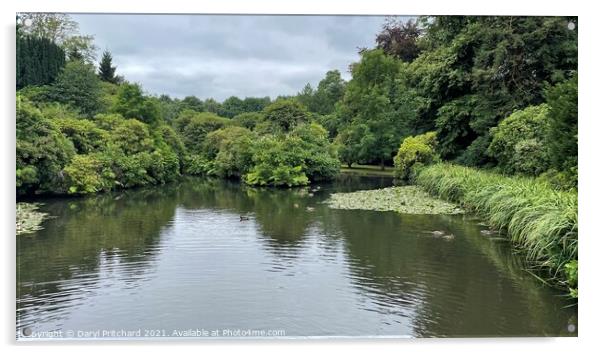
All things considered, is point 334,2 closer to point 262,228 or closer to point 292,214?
point 262,228

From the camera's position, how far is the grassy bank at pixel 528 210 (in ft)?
18.1

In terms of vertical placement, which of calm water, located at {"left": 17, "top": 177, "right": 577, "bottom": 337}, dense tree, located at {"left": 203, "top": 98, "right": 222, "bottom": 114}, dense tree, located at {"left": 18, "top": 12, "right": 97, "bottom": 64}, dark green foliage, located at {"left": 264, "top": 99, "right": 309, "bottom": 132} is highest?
dark green foliage, located at {"left": 264, "top": 99, "right": 309, "bottom": 132}

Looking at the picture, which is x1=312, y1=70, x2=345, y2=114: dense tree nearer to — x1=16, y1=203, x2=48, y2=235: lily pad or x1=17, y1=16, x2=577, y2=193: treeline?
x1=17, y1=16, x2=577, y2=193: treeline

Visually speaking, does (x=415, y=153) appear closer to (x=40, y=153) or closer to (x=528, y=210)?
(x=528, y=210)

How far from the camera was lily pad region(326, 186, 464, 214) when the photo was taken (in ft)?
37.4

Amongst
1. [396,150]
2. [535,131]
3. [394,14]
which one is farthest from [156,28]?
[396,150]

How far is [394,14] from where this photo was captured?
4945 millimetres

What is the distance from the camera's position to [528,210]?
7.19 meters

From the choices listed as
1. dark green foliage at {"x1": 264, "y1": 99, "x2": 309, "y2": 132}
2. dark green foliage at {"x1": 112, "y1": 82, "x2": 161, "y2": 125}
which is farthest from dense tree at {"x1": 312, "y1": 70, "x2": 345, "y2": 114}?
dark green foliage at {"x1": 112, "y1": 82, "x2": 161, "y2": 125}

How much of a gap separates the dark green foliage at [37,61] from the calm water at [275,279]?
2.13 metres

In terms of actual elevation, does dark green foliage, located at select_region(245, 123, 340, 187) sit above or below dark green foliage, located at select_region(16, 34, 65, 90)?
below

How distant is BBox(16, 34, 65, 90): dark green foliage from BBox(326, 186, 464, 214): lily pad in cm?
729

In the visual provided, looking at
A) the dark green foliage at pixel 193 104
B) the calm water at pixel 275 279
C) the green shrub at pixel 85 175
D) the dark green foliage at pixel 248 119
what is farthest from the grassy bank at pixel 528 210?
the green shrub at pixel 85 175
